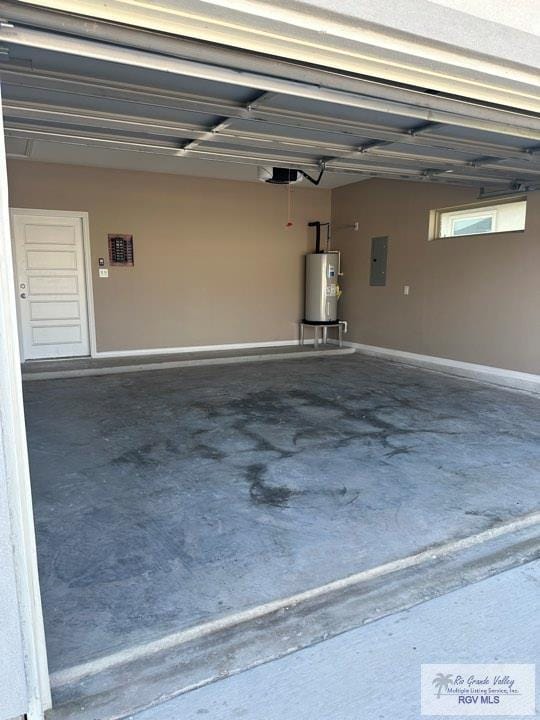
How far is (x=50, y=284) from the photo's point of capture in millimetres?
6730

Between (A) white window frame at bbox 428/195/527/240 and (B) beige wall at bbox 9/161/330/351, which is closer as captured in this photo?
(A) white window frame at bbox 428/195/527/240

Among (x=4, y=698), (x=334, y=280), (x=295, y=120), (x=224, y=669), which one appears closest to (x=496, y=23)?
(x=295, y=120)

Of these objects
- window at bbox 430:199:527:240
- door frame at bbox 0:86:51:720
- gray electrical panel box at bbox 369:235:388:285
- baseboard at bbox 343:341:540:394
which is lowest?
baseboard at bbox 343:341:540:394

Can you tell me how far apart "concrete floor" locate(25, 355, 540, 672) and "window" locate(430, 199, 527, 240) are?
208 cm

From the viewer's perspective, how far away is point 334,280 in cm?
816

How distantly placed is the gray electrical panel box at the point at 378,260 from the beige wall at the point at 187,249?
131 centimetres

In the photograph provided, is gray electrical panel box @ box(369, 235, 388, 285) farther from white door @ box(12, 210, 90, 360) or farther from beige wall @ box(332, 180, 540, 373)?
white door @ box(12, 210, 90, 360)

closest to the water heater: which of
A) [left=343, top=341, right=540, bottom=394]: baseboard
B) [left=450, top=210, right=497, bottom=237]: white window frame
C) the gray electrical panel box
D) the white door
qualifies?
the gray electrical panel box

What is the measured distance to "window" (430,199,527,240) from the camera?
5723 millimetres

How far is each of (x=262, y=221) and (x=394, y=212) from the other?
217 centimetres

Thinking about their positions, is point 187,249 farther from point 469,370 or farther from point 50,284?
point 469,370

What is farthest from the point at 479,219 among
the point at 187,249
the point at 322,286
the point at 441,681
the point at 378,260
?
the point at 441,681

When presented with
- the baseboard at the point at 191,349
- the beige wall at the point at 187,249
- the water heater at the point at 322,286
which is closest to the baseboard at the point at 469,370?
the water heater at the point at 322,286

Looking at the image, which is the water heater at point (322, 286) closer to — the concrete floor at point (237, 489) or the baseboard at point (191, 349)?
the baseboard at point (191, 349)
